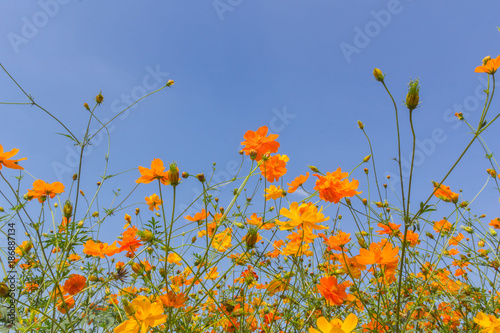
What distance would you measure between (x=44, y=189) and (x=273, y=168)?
3.79ft

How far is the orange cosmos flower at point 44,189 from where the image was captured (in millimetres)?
1566

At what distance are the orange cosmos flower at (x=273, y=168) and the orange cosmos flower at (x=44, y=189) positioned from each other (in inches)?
41.7

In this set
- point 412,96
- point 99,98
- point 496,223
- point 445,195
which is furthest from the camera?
point 496,223

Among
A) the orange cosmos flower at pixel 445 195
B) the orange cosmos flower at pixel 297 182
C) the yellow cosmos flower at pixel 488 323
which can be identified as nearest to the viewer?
the yellow cosmos flower at pixel 488 323

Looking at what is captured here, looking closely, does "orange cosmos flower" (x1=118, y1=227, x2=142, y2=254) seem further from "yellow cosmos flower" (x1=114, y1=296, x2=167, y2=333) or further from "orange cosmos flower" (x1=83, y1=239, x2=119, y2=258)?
"yellow cosmos flower" (x1=114, y1=296, x2=167, y2=333)

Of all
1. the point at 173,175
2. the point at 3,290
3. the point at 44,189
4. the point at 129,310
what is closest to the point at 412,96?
the point at 173,175

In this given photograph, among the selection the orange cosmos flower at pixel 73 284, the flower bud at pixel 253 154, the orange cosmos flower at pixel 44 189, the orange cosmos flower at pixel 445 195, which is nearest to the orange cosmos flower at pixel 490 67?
the orange cosmos flower at pixel 445 195

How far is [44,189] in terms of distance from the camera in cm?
157

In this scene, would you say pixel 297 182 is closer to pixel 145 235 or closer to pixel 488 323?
pixel 145 235

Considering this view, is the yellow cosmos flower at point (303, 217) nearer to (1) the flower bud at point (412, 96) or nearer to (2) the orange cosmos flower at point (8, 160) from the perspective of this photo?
(1) the flower bud at point (412, 96)

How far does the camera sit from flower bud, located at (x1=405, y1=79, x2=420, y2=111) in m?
0.86

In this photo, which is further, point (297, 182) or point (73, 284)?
point (297, 182)

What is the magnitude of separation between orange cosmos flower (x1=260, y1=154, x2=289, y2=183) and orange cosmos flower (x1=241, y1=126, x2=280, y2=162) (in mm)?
58

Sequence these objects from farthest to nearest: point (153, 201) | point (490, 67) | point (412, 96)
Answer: point (153, 201)
point (490, 67)
point (412, 96)
